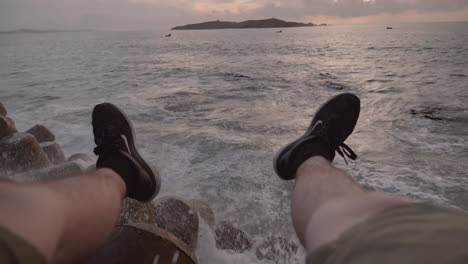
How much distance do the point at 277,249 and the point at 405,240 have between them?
205cm

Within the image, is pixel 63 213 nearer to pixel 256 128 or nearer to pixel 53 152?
pixel 53 152

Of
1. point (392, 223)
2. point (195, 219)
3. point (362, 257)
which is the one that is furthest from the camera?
point (195, 219)

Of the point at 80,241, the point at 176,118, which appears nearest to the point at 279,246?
the point at 80,241

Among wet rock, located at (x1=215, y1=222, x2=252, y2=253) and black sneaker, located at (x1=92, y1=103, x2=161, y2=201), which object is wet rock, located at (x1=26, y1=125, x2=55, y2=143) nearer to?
black sneaker, located at (x1=92, y1=103, x2=161, y2=201)

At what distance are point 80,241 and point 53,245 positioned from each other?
258 millimetres

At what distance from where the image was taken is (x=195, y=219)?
2.53 m

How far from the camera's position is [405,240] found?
3.05 ft

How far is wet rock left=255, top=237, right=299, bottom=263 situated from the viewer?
9.09 feet

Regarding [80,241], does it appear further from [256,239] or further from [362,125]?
[362,125]

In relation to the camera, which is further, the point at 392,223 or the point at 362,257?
the point at 392,223

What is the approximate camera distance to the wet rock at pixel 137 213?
2506 millimetres

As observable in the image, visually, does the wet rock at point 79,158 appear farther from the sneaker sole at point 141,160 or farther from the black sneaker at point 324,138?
the black sneaker at point 324,138

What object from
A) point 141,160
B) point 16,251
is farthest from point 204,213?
point 16,251

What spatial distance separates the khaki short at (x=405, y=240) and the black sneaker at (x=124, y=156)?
4.29 ft
